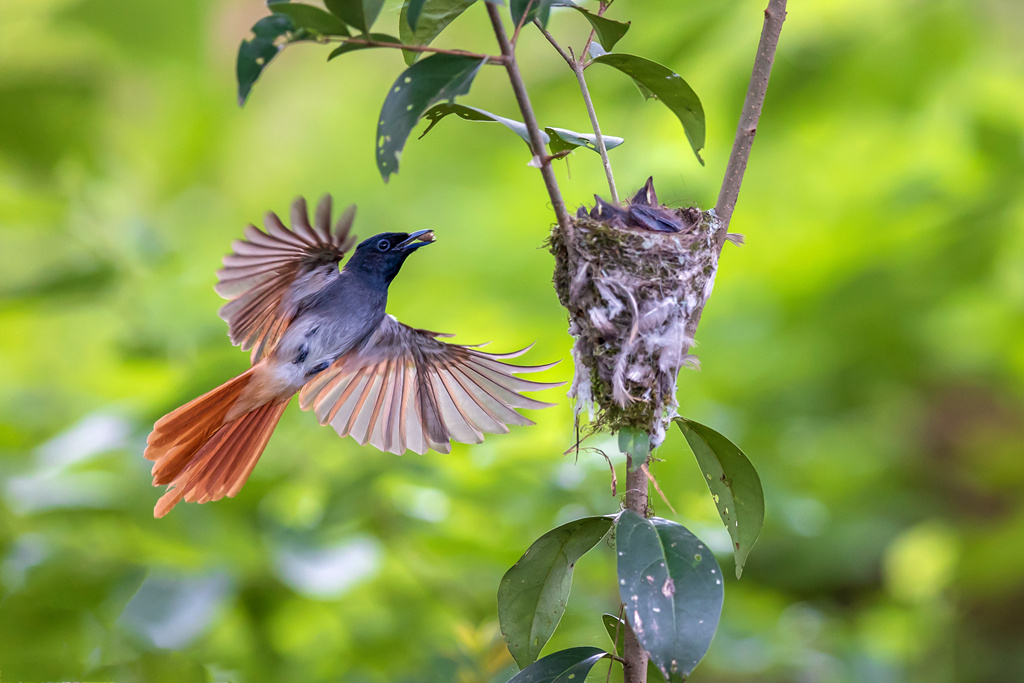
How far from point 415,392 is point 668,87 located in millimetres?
587

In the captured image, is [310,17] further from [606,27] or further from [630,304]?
[630,304]

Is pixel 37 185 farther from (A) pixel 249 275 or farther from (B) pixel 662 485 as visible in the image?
(B) pixel 662 485

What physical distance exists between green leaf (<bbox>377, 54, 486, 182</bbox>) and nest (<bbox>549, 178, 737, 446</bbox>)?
0.65 feet

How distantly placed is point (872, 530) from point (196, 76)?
351cm

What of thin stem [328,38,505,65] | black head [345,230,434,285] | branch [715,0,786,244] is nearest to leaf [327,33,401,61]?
thin stem [328,38,505,65]

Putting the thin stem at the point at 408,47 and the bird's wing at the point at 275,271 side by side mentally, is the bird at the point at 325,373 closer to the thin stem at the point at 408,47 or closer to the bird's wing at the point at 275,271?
the bird's wing at the point at 275,271

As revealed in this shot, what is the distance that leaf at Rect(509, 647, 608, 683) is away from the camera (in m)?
0.84

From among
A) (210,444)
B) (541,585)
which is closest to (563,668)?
(541,585)

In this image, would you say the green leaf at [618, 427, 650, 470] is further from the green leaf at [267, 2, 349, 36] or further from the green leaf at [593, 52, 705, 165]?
the green leaf at [267, 2, 349, 36]

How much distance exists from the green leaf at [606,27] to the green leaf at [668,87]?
0.6 inches

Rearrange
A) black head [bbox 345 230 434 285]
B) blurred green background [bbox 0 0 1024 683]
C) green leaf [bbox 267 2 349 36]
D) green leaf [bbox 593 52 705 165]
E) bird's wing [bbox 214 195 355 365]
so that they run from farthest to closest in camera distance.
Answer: blurred green background [bbox 0 0 1024 683] → black head [bbox 345 230 434 285] → bird's wing [bbox 214 195 355 365] → green leaf [bbox 593 52 705 165] → green leaf [bbox 267 2 349 36]

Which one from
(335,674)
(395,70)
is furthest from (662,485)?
(395,70)

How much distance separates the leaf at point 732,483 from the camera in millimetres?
839

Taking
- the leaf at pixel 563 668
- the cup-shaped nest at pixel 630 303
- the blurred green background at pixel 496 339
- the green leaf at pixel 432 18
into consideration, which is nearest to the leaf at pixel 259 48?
the green leaf at pixel 432 18
